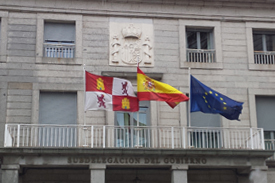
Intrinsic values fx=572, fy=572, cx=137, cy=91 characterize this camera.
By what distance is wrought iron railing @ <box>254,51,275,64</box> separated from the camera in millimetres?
25188

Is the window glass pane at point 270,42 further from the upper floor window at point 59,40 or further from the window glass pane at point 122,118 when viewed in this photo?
the upper floor window at point 59,40

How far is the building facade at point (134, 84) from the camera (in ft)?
Result: 70.6

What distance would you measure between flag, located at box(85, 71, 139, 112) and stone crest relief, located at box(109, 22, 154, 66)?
253 cm

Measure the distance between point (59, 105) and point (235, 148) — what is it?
23.9 ft

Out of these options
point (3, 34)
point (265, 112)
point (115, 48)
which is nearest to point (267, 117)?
point (265, 112)

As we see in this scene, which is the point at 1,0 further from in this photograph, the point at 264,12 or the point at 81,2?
the point at 264,12

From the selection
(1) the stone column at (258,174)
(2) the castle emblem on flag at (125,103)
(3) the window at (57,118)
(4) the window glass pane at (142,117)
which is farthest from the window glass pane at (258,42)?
(3) the window at (57,118)

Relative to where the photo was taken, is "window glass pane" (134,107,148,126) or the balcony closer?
the balcony

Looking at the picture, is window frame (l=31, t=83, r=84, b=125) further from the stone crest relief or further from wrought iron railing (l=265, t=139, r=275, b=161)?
wrought iron railing (l=265, t=139, r=275, b=161)

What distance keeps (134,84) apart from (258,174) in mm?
6159

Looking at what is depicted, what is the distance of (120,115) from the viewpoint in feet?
77.6

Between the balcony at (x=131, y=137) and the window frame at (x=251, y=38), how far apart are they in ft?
9.90

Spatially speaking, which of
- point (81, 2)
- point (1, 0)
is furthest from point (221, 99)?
point (1, 0)

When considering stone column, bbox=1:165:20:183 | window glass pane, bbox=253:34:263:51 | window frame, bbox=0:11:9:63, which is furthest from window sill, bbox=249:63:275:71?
stone column, bbox=1:165:20:183
